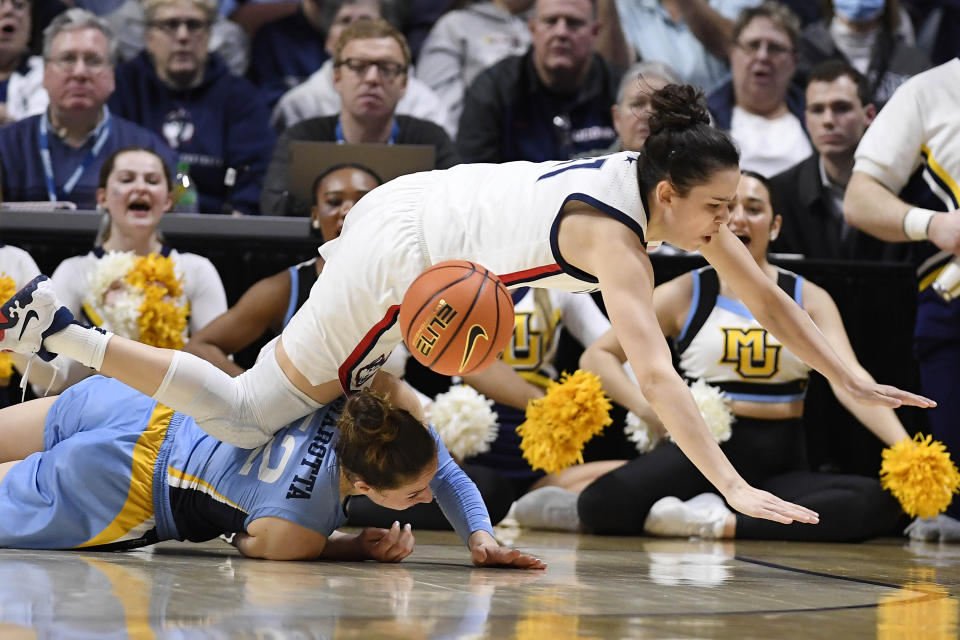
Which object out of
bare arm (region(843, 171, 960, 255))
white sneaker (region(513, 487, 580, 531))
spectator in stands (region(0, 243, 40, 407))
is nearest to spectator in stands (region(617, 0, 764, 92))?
bare arm (region(843, 171, 960, 255))

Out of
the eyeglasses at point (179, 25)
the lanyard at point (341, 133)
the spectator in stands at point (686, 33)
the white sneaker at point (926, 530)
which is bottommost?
the white sneaker at point (926, 530)

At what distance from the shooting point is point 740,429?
541 cm

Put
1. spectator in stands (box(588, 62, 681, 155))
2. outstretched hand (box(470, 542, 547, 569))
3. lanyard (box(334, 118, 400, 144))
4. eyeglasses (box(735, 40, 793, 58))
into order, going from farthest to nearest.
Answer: eyeglasses (box(735, 40, 793, 58)) < lanyard (box(334, 118, 400, 144)) < spectator in stands (box(588, 62, 681, 155)) < outstretched hand (box(470, 542, 547, 569))

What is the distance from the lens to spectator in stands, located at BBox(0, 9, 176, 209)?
6.45 metres

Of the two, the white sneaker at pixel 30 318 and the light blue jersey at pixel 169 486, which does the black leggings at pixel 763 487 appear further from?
the white sneaker at pixel 30 318

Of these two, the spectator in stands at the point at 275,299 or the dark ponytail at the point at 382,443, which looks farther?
the spectator in stands at the point at 275,299

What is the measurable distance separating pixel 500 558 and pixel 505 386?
1859 mm

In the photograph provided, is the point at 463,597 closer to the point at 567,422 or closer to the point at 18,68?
the point at 567,422

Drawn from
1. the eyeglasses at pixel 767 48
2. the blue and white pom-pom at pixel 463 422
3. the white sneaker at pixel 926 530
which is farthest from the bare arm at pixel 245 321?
the eyeglasses at pixel 767 48

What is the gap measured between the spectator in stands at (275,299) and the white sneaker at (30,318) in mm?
1474

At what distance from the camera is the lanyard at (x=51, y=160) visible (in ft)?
21.1

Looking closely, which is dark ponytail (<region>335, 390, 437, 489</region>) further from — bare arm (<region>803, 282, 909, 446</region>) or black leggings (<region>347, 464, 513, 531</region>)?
bare arm (<region>803, 282, 909, 446</region>)

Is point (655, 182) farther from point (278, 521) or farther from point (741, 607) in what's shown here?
point (278, 521)

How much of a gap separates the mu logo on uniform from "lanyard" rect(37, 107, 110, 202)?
3.45 m
